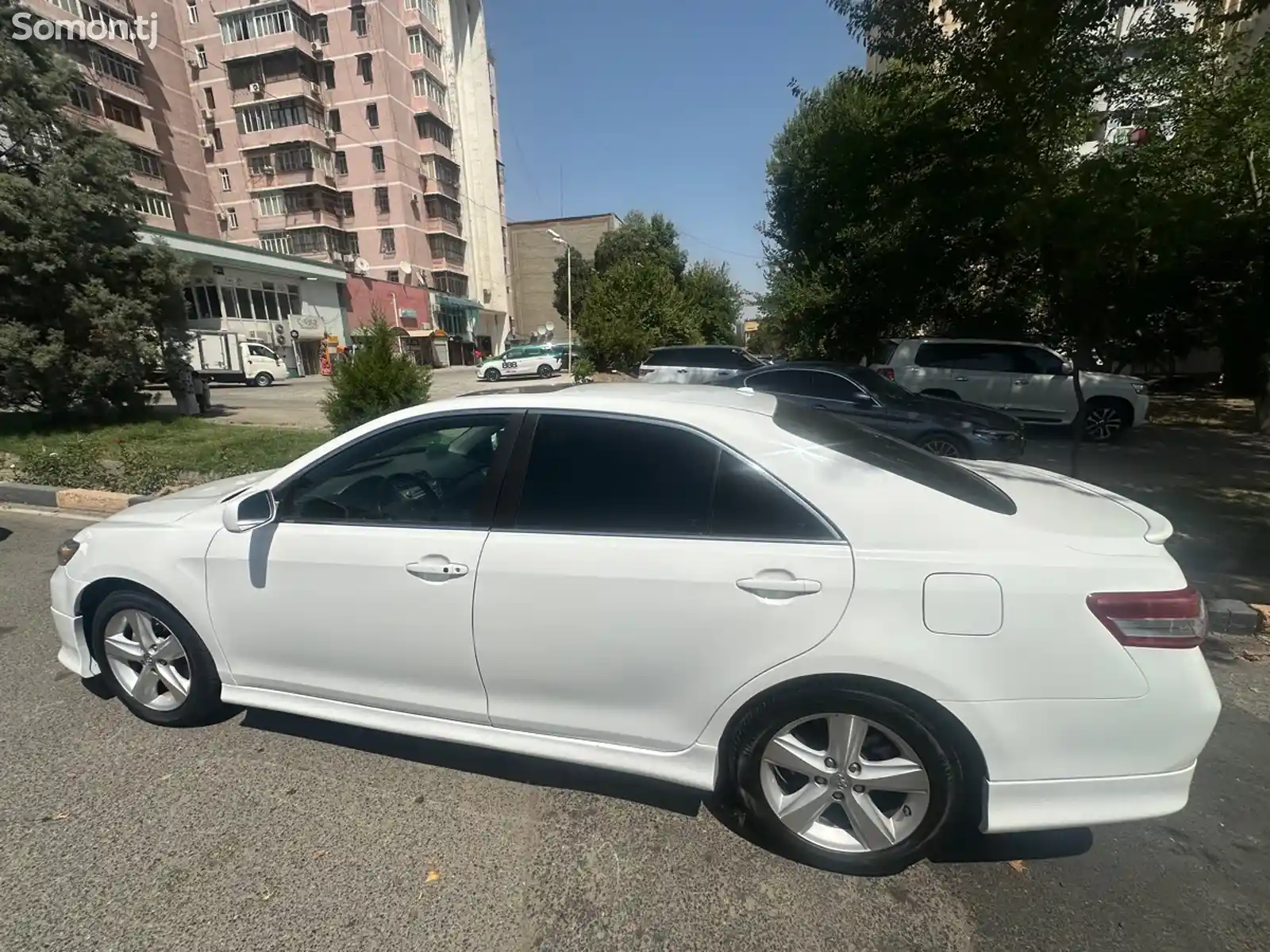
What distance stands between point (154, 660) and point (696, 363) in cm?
1403

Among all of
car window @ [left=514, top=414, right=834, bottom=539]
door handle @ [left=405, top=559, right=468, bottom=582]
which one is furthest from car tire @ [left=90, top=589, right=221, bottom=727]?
car window @ [left=514, top=414, right=834, bottom=539]

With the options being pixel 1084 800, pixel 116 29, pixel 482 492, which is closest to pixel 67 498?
pixel 482 492

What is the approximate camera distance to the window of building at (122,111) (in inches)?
1422

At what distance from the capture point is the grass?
7.18 m

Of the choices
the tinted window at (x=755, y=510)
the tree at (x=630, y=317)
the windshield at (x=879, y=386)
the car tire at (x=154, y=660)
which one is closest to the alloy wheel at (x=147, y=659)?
the car tire at (x=154, y=660)

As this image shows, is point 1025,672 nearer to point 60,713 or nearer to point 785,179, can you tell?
point 60,713

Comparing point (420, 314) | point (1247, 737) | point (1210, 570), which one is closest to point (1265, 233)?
point (1210, 570)

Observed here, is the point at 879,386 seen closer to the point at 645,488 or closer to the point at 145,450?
the point at 645,488

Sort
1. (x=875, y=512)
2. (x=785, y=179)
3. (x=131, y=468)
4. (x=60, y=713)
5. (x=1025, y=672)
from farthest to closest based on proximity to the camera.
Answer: (x=785, y=179), (x=131, y=468), (x=60, y=713), (x=875, y=512), (x=1025, y=672)

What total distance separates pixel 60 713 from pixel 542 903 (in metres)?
2.74

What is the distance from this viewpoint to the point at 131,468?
23.1ft

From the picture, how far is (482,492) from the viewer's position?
2311 millimetres

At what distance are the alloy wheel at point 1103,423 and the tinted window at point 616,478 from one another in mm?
10415

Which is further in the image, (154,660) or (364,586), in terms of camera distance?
(154,660)
